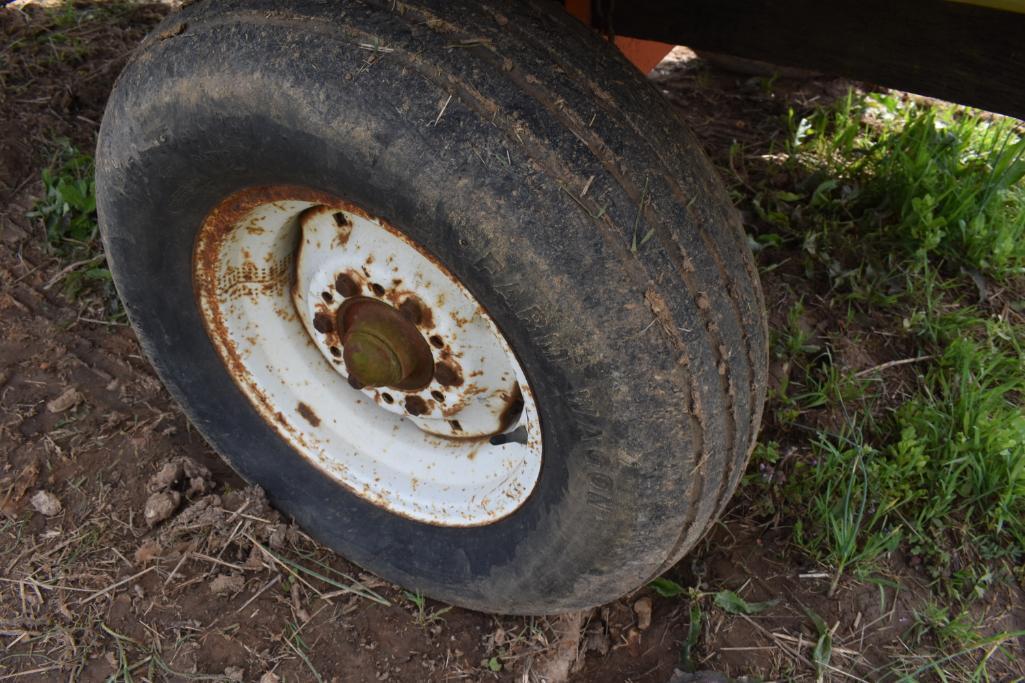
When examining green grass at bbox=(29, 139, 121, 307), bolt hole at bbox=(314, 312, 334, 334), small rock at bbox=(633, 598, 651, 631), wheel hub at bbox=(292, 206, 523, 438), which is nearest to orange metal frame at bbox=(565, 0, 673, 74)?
wheel hub at bbox=(292, 206, 523, 438)

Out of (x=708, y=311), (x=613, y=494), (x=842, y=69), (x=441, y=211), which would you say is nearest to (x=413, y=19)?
(x=441, y=211)

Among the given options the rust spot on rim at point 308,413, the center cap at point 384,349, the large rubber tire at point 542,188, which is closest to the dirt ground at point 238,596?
the rust spot on rim at point 308,413

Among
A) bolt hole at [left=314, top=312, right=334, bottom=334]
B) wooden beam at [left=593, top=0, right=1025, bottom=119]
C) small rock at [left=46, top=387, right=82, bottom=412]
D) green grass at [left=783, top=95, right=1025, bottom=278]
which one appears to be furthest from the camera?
green grass at [left=783, top=95, right=1025, bottom=278]

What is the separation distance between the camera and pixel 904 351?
2.24 meters

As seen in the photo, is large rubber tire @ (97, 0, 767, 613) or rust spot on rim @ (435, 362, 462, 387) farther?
rust spot on rim @ (435, 362, 462, 387)

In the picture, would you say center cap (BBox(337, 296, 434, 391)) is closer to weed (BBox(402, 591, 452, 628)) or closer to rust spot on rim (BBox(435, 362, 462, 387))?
rust spot on rim (BBox(435, 362, 462, 387))

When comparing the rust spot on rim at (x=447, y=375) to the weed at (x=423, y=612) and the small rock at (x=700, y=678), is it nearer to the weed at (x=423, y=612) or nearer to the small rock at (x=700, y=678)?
the weed at (x=423, y=612)

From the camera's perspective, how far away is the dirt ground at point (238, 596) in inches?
69.7

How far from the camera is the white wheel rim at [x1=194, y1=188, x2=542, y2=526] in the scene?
1.54 metres

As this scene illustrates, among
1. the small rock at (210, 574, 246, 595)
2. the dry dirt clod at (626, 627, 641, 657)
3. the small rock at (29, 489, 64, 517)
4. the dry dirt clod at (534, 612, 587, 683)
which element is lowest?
the dry dirt clod at (626, 627, 641, 657)

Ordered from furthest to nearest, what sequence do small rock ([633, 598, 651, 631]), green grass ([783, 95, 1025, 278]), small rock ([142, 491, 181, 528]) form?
1. green grass ([783, 95, 1025, 278])
2. small rock ([142, 491, 181, 528])
3. small rock ([633, 598, 651, 631])

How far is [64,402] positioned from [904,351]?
2.12 metres

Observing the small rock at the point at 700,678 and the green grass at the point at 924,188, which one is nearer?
the small rock at the point at 700,678

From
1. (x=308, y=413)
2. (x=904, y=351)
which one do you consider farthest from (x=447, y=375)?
(x=904, y=351)
